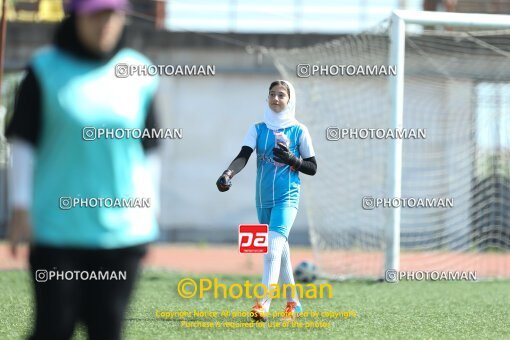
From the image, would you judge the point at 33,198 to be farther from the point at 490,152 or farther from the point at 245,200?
the point at 245,200

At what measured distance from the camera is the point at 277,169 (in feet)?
26.3

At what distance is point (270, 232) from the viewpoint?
25.9ft

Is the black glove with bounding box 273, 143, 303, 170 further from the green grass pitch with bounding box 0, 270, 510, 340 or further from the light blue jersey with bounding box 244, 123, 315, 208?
the green grass pitch with bounding box 0, 270, 510, 340

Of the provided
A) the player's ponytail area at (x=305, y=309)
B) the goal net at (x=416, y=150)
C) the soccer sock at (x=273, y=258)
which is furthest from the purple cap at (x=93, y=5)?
the goal net at (x=416, y=150)

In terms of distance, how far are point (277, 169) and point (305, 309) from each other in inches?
71.2

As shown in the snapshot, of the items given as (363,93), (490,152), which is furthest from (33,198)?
(490,152)

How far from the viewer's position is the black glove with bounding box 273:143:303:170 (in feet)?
25.8

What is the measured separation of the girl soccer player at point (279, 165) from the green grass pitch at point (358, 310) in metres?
0.58

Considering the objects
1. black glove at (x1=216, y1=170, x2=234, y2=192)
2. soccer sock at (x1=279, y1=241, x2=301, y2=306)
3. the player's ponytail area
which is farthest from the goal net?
black glove at (x1=216, y1=170, x2=234, y2=192)

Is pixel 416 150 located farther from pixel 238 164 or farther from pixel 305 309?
pixel 238 164

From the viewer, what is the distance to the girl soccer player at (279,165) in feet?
26.0

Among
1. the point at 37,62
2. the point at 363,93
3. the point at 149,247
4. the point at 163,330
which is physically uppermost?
the point at 363,93

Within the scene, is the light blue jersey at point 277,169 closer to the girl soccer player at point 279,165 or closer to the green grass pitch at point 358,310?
the girl soccer player at point 279,165

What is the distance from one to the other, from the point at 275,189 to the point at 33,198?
12.9 feet
